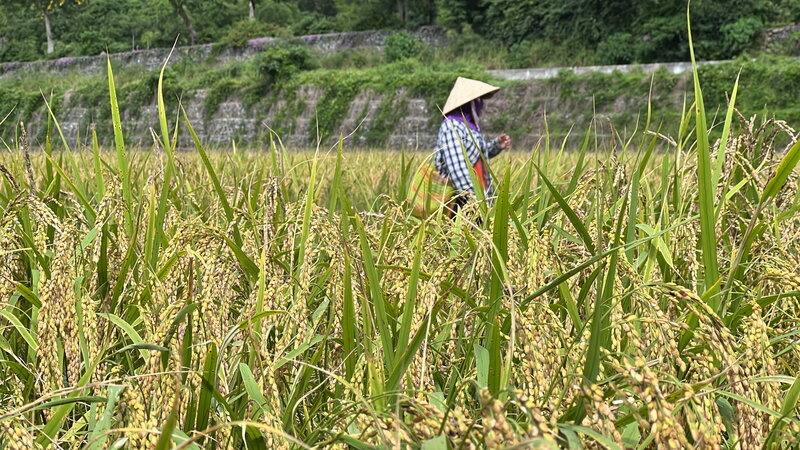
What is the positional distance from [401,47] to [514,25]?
324cm

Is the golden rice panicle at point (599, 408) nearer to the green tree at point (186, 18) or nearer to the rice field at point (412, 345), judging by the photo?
the rice field at point (412, 345)

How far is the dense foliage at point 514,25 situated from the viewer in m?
18.6

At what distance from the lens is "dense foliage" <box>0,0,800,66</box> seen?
61.0ft

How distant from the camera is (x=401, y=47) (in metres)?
23.6

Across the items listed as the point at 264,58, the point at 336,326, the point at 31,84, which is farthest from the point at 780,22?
the point at 31,84

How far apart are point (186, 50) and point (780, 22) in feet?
61.2

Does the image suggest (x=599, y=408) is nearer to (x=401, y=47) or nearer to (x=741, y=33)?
(x=741, y=33)

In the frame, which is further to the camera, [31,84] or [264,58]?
[31,84]

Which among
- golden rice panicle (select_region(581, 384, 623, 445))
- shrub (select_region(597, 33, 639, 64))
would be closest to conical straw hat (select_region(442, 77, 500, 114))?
golden rice panicle (select_region(581, 384, 623, 445))

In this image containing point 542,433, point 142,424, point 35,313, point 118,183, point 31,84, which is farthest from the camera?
point 31,84

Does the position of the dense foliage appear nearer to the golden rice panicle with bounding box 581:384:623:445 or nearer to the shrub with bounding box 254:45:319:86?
the shrub with bounding box 254:45:319:86

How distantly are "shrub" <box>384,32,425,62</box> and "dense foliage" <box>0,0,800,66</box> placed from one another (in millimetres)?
1257

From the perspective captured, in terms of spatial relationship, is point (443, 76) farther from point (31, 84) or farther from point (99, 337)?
point (99, 337)

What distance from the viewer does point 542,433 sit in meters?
0.52
